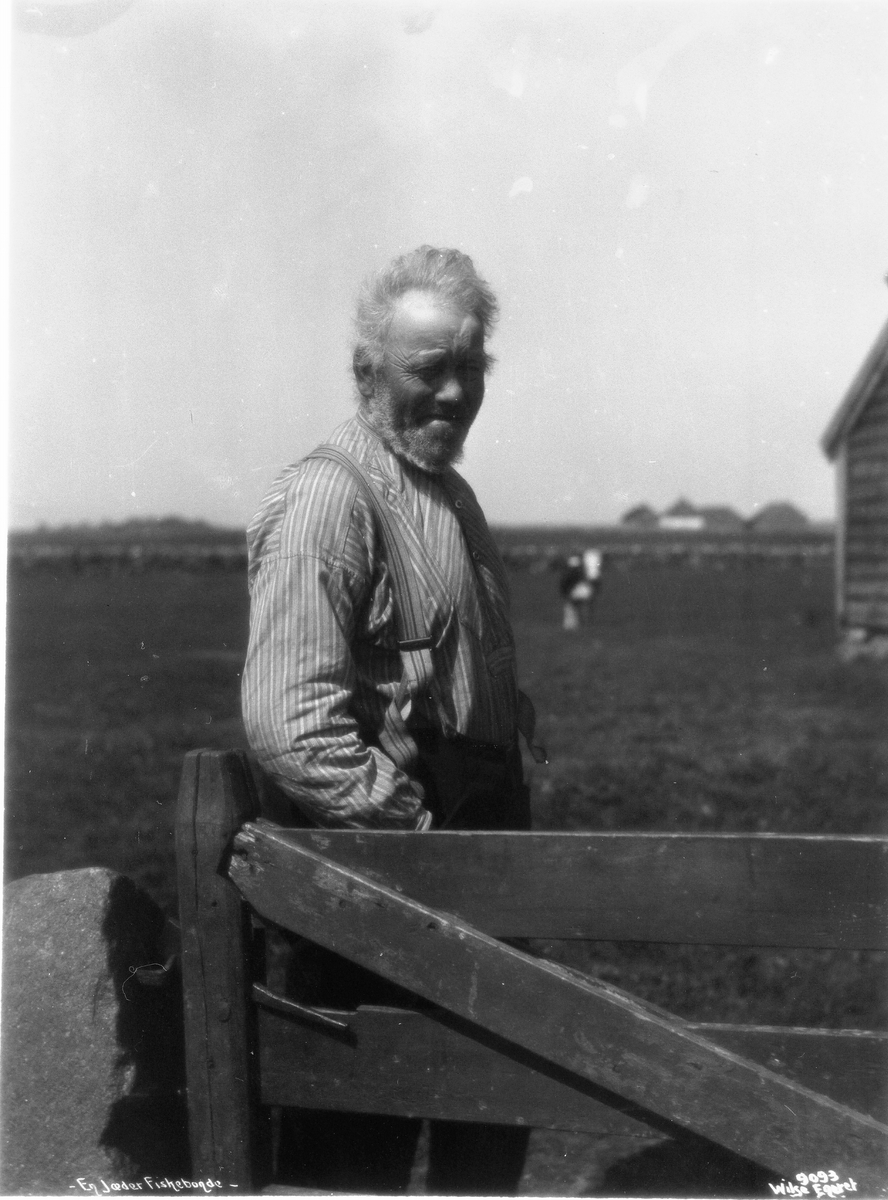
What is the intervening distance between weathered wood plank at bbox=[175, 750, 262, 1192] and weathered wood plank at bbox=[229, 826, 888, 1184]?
0.15ft

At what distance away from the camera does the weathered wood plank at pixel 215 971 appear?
1.93m

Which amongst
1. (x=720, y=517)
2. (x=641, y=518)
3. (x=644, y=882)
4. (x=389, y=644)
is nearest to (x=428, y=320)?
(x=389, y=644)

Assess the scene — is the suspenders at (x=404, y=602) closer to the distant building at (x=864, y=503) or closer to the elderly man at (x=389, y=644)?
the elderly man at (x=389, y=644)

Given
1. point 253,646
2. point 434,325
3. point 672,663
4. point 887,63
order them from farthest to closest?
point 672,663
point 887,63
point 434,325
point 253,646

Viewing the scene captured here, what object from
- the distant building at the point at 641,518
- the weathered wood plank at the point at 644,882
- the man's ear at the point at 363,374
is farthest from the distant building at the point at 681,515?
the weathered wood plank at the point at 644,882

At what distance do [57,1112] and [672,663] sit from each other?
14715 millimetres

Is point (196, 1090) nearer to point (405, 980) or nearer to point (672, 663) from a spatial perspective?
point (405, 980)

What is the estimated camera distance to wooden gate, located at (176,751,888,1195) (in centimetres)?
176

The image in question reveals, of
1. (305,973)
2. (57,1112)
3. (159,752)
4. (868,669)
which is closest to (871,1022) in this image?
(305,973)

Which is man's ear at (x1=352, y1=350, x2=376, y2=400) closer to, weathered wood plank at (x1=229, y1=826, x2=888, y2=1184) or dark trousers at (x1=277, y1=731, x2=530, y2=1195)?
dark trousers at (x1=277, y1=731, x2=530, y2=1195)

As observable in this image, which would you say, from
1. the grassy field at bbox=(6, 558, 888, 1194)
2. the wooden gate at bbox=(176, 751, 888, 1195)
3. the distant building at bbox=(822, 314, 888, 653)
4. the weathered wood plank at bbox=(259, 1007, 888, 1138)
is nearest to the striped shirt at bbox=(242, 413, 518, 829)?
the wooden gate at bbox=(176, 751, 888, 1195)

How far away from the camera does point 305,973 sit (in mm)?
2240

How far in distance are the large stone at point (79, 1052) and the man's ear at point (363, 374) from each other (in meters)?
1.00

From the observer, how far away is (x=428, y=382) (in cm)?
237
